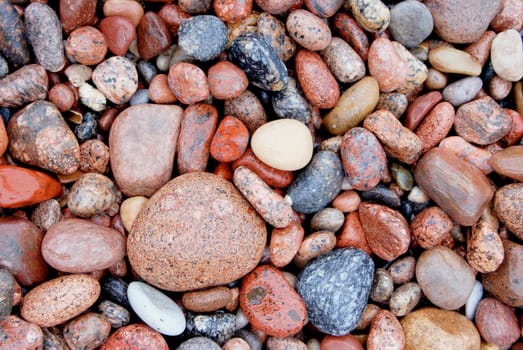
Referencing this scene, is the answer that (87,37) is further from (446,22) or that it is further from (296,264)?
(446,22)

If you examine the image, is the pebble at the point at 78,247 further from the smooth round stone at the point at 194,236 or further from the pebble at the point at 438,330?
the pebble at the point at 438,330

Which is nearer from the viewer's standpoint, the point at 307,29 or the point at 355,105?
the point at 307,29

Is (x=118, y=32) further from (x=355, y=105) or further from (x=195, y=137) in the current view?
(x=355, y=105)

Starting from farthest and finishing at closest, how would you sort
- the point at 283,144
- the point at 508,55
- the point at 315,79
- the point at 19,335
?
1. the point at 508,55
2. the point at 315,79
3. the point at 283,144
4. the point at 19,335

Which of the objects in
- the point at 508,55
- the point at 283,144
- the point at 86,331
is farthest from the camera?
the point at 508,55

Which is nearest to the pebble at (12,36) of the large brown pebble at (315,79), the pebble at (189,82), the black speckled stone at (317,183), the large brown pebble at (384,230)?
the pebble at (189,82)

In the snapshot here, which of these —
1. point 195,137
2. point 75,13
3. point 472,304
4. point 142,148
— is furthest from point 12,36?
point 472,304
